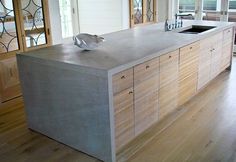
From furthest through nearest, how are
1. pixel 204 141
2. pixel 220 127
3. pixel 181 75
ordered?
pixel 181 75, pixel 220 127, pixel 204 141

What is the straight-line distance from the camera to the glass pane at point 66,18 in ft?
22.8

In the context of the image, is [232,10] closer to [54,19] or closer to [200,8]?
[200,8]

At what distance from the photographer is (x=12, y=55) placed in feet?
12.4

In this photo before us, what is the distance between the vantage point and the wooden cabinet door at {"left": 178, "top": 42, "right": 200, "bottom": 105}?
130 inches

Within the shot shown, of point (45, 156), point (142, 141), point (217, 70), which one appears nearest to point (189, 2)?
point (217, 70)

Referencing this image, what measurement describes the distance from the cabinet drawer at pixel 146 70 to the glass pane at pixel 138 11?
3489 mm

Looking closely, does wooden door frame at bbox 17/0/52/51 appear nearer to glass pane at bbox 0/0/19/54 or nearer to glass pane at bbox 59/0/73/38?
glass pane at bbox 0/0/19/54

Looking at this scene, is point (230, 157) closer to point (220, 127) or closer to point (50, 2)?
point (220, 127)

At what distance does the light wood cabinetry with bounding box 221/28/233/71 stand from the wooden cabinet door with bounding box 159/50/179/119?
5.84 feet

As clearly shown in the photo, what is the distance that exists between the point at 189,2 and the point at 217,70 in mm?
2851

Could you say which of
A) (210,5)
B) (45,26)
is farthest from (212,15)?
(45,26)

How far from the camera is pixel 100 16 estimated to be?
21.0 ft

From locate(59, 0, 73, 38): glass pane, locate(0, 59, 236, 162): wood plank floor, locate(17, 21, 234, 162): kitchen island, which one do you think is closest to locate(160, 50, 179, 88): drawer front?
locate(17, 21, 234, 162): kitchen island

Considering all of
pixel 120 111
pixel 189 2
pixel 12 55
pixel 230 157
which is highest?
pixel 189 2
